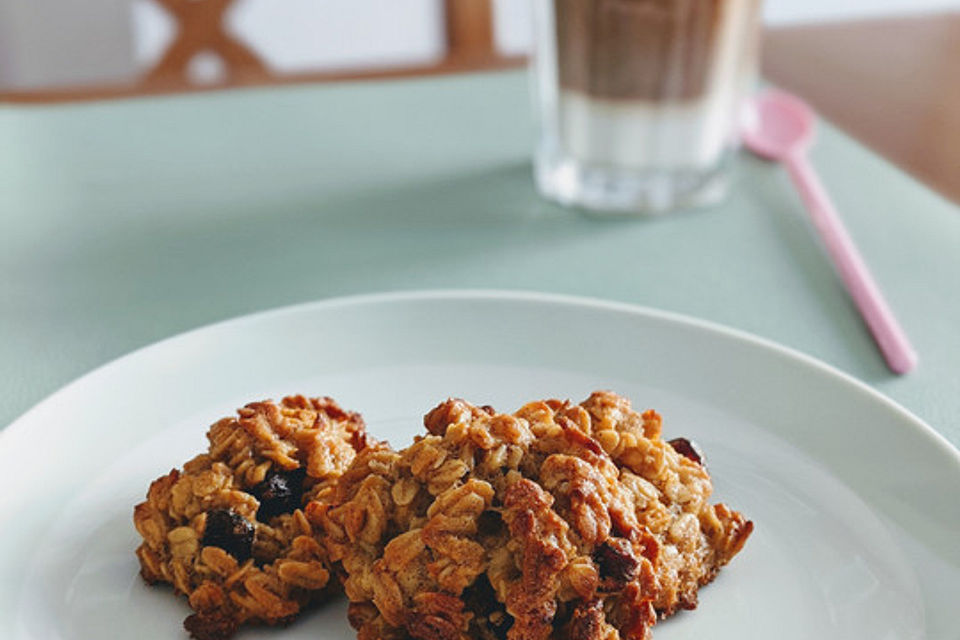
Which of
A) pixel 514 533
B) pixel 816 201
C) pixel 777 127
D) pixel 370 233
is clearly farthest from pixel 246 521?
pixel 777 127

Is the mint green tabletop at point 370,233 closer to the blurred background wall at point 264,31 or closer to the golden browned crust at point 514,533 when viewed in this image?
the golden browned crust at point 514,533

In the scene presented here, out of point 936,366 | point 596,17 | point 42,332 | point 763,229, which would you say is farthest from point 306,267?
point 936,366

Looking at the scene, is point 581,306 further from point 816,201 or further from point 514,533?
point 816,201

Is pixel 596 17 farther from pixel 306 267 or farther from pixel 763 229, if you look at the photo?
pixel 306 267

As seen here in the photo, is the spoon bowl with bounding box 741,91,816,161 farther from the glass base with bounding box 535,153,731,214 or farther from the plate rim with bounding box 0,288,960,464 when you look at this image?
the plate rim with bounding box 0,288,960,464

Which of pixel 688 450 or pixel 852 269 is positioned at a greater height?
pixel 688 450

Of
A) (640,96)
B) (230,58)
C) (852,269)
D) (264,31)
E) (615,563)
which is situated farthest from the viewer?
(264,31)
